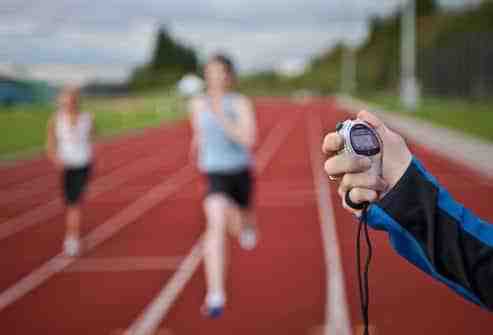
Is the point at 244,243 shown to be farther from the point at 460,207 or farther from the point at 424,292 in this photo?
the point at 460,207

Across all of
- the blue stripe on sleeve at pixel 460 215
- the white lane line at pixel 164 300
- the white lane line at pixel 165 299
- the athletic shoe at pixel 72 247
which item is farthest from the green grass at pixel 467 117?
the blue stripe on sleeve at pixel 460 215

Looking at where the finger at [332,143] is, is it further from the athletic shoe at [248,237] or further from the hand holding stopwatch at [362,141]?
the athletic shoe at [248,237]

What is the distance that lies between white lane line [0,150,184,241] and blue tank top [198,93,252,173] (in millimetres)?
1380

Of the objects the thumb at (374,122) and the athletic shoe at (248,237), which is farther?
the athletic shoe at (248,237)

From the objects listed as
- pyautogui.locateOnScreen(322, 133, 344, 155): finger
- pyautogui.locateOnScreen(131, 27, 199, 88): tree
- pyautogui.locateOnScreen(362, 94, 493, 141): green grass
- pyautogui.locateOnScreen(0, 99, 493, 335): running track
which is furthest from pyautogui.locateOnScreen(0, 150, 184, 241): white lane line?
pyautogui.locateOnScreen(131, 27, 199, 88): tree

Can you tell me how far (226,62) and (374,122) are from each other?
312 cm

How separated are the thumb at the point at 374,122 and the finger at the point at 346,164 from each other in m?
0.06

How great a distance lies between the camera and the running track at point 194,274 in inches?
152

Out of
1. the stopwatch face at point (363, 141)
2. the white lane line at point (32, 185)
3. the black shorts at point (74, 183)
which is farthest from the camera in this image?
the white lane line at point (32, 185)

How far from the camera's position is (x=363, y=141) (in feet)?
2.96

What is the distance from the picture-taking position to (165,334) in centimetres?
383

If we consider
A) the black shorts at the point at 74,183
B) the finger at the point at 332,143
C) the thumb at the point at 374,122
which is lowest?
the black shorts at the point at 74,183

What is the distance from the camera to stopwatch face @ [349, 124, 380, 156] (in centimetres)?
90

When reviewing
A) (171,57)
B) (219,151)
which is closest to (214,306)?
(219,151)
